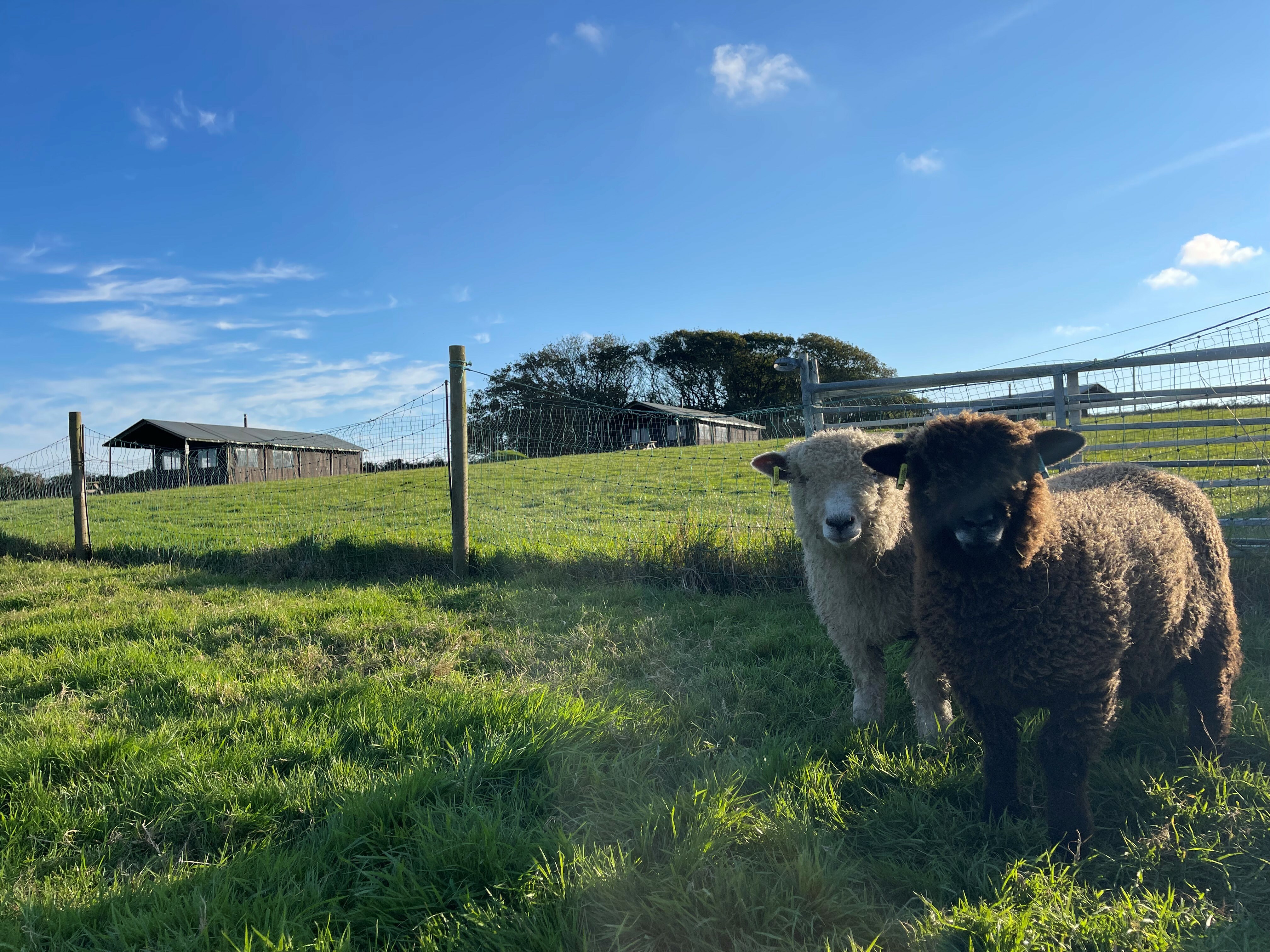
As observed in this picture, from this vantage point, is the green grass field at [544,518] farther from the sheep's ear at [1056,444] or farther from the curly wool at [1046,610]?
the sheep's ear at [1056,444]

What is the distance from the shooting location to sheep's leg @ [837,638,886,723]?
396cm

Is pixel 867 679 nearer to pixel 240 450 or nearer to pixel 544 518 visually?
pixel 544 518

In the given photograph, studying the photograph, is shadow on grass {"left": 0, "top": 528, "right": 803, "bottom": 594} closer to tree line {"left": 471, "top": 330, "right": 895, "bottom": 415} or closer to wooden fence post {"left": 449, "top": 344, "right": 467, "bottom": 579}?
wooden fence post {"left": 449, "top": 344, "right": 467, "bottom": 579}

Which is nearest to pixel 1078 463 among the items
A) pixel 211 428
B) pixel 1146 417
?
pixel 1146 417

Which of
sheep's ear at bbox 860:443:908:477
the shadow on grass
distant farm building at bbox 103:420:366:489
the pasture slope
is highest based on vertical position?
distant farm building at bbox 103:420:366:489

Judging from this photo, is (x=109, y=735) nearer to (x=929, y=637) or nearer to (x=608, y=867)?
(x=608, y=867)

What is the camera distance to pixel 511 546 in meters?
8.03

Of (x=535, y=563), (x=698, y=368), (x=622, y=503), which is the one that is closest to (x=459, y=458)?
(x=535, y=563)

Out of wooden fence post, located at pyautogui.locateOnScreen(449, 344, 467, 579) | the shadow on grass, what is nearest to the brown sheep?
the shadow on grass

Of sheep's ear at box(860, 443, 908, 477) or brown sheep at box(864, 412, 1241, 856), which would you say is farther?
sheep's ear at box(860, 443, 908, 477)

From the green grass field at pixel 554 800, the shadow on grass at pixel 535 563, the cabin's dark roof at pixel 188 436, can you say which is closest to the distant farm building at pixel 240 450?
the cabin's dark roof at pixel 188 436

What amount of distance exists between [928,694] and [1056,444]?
5.15 feet

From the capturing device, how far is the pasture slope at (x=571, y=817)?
2.16 meters

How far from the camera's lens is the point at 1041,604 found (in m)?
2.92
